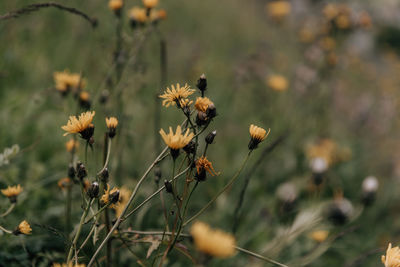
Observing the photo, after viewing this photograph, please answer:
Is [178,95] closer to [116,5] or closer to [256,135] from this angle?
[256,135]

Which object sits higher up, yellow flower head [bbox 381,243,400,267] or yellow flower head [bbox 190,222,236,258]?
yellow flower head [bbox 381,243,400,267]

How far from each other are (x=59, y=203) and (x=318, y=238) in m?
1.28

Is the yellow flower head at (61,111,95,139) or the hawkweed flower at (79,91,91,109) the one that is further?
the hawkweed flower at (79,91,91,109)

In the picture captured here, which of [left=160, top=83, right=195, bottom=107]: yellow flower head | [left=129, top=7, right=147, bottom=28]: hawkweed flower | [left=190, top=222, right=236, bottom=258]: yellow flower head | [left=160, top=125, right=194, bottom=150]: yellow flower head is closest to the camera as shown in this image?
[left=190, top=222, right=236, bottom=258]: yellow flower head

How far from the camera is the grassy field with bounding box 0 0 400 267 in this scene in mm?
1277

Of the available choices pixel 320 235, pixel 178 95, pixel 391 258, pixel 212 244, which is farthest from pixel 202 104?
pixel 320 235

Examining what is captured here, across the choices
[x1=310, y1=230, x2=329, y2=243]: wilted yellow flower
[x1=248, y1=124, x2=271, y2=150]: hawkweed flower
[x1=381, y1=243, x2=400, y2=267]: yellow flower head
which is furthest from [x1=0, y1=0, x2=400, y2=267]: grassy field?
[x1=381, y1=243, x2=400, y2=267]: yellow flower head

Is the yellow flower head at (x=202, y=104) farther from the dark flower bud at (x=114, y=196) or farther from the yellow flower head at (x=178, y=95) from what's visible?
the dark flower bud at (x=114, y=196)

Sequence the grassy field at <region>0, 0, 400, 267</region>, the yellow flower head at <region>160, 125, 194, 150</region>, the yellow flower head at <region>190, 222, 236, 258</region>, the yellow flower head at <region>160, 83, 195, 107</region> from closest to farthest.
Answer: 1. the yellow flower head at <region>190, 222, 236, 258</region>
2. the yellow flower head at <region>160, 125, 194, 150</region>
3. the yellow flower head at <region>160, 83, 195, 107</region>
4. the grassy field at <region>0, 0, 400, 267</region>

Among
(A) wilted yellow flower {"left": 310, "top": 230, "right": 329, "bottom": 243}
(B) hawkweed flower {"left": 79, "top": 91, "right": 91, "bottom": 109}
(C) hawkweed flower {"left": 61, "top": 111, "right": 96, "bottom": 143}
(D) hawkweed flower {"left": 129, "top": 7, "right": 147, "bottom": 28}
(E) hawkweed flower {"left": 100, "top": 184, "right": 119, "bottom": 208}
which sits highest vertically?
(D) hawkweed flower {"left": 129, "top": 7, "right": 147, "bottom": 28}

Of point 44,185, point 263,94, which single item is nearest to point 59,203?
point 44,185

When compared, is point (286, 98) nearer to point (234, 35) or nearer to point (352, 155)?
point (352, 155)

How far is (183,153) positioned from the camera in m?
1.02

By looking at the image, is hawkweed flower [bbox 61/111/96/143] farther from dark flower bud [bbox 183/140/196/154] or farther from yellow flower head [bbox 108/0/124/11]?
yellow flower head [bbox 108/0/124/11]
